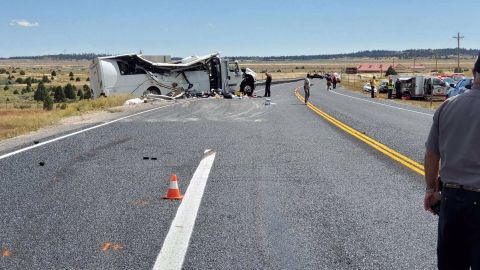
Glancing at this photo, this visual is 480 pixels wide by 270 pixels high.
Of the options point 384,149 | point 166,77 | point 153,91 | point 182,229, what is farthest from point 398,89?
point 182,229

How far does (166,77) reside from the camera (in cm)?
3569

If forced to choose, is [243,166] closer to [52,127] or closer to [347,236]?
[347,236]

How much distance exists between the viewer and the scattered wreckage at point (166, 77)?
33094 mm

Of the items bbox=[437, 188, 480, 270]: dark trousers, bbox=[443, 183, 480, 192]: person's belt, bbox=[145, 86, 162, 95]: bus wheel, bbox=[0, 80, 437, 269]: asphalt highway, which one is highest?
bbox=[443, 183, 480, 192]: person's belt

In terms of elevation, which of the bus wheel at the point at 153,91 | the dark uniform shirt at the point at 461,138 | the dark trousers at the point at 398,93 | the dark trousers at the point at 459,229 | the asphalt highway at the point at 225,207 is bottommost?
the dark trousers at the point at 398,93

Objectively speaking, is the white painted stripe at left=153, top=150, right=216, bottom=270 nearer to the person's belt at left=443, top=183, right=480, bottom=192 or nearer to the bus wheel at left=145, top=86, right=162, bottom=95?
the person's belt at left=443, top=183, right=480, bottom=192

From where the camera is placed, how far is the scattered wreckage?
3309 centimetres

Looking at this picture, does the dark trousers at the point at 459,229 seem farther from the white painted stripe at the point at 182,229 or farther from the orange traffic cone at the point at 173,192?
the orange traffic cone at the point at 173,192

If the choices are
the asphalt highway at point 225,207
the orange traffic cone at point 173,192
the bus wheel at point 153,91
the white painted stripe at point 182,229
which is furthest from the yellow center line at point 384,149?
the bus wheel at point 153,91

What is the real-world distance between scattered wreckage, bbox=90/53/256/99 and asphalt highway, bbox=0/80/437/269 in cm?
2101

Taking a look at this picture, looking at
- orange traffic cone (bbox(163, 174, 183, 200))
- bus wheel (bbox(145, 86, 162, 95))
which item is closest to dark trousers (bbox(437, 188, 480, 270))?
orange traffic cone (bbox(163, 174, 183, 200))

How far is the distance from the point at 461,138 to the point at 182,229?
3.10 meters

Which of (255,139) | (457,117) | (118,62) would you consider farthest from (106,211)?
(118,62)

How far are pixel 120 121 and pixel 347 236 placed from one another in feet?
46.9
